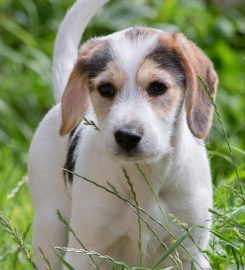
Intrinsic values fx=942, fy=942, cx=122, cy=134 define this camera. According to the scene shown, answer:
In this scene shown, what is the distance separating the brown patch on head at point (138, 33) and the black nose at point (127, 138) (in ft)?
1.91

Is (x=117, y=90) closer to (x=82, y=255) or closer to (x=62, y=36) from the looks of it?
(x=82, y=255)

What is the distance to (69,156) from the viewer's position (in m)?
4.98

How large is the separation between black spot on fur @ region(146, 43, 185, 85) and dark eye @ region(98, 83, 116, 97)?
0.83 feet

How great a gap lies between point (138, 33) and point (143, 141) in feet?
2.05

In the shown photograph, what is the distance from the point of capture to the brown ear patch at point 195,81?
4.43 meters

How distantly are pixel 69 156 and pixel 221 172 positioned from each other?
3.24 m

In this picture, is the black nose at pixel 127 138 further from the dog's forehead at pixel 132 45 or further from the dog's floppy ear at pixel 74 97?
the dog's floppy ear at pixel 74 97

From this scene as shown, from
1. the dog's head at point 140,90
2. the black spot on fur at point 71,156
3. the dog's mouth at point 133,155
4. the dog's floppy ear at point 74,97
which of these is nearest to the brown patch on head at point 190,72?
the dog's head at point 140,90

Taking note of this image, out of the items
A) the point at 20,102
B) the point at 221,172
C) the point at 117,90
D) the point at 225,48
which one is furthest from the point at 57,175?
the point at 225,48

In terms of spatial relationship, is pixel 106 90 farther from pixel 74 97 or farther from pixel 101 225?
pixel 101 225

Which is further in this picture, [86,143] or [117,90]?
[86,143]

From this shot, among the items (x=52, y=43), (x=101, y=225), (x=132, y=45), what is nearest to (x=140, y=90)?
(x=132, y=45)

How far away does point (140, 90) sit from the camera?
426cm

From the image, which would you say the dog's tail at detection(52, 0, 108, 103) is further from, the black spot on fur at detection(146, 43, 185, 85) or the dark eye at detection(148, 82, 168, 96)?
the dark eye at detection(148, 82, 168, 96)
